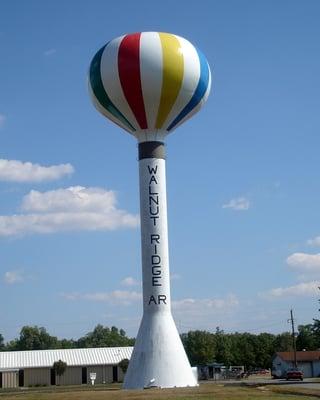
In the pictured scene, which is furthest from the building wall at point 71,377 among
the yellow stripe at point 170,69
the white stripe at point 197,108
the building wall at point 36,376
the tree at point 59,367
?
the yellow stripe at point 170,69

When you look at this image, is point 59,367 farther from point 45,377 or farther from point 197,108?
point 197,108

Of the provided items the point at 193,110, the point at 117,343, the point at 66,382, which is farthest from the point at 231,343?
the point at 193,110

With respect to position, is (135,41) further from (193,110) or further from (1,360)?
(1,360)

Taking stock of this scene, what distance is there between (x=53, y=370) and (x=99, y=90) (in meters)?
34.1

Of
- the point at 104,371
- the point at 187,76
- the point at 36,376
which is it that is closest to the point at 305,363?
the point at 104,371

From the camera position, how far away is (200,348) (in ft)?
294

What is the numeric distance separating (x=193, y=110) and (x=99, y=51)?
17.4 feet

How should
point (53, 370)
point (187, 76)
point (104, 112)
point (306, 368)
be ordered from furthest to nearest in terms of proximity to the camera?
point (306, 368) → point (53, 370) → point (104, 112) → point (187, 76)

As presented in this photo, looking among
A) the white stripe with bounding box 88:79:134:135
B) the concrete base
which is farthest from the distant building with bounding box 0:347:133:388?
the white stripe with bounding box 88:79:134:135

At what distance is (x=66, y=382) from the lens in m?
60.8

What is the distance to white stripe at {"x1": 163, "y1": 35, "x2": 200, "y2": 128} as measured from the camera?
3325cm

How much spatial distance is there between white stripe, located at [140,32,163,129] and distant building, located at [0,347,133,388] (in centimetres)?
3402

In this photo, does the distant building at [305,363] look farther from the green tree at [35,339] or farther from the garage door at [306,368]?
the green tree at [35,339]

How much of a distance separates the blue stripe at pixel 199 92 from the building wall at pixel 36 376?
33.5 meters
